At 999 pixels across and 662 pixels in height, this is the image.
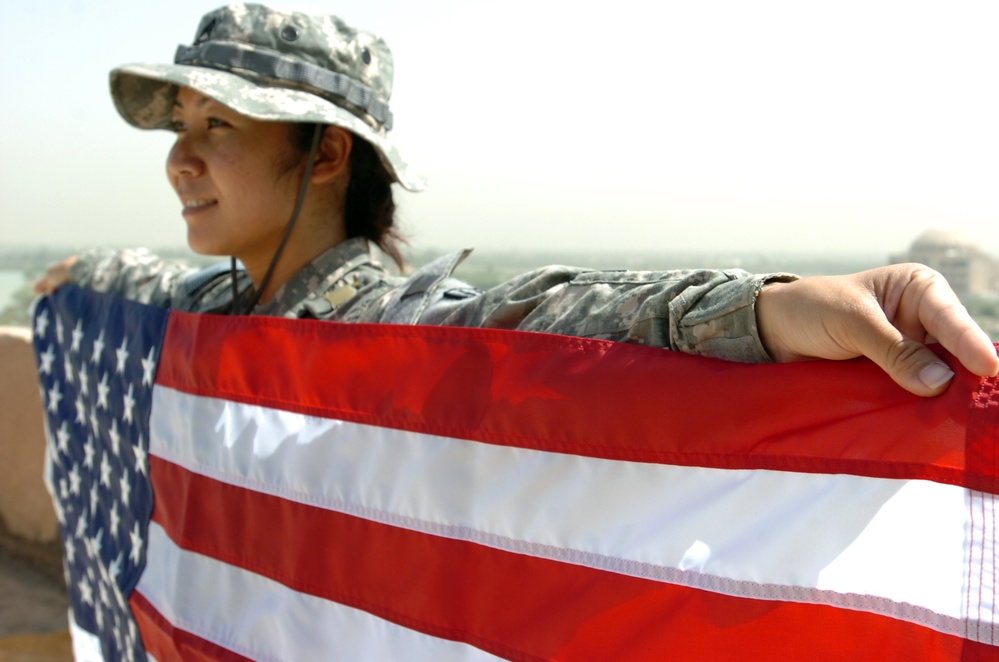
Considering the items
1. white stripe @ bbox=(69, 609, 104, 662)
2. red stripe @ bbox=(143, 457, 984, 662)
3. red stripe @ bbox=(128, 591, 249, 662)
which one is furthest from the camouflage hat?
white stripe @ bbox=(69, 609, 104, 662)

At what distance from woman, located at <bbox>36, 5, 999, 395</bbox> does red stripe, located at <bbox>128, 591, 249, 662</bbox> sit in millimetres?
708

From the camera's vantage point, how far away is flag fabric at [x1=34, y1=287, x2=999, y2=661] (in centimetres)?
92

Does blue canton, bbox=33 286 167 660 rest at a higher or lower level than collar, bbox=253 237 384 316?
lower

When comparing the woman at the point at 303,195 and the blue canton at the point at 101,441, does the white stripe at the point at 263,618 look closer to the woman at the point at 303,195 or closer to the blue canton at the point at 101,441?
the blue canton at the point at 101,441

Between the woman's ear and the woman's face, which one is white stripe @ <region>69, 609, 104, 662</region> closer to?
the woman's face

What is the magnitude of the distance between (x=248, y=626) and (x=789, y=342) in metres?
1.16

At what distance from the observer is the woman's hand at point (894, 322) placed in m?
0.83

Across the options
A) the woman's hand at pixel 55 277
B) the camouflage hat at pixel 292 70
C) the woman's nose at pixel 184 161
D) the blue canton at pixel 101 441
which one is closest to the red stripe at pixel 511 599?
the blue canton at pixel 101 441

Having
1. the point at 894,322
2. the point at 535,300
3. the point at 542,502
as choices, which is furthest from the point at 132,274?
the point at 894,322

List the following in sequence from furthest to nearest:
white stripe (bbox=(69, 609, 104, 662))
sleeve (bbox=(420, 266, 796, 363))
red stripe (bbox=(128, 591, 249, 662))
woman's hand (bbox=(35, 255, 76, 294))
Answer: woman's hand (bbox=(35, 255, 76, 294)) < white stripe (bbox=(69, 609, 104, 662)) < red stripe (bbox=(128, 591, 249, 662)) < sleeve (bbox=(420, 266, 796, 363))

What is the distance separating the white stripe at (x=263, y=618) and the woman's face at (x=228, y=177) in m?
0.72

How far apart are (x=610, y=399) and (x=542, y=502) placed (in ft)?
0.61

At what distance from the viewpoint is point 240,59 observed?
74.4 inches

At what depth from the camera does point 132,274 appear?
2500mm
